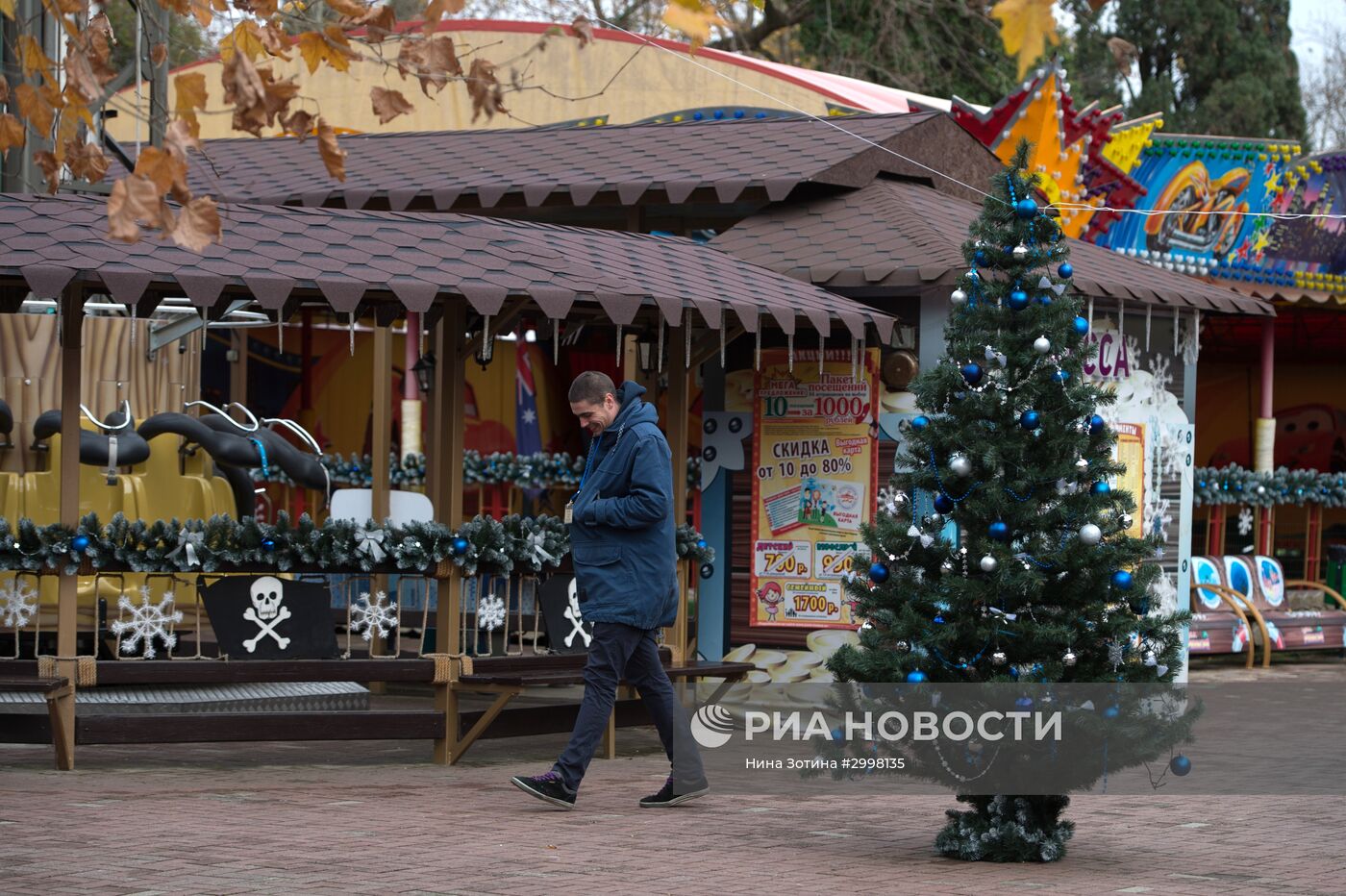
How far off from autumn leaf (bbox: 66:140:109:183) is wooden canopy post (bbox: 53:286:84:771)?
240cm

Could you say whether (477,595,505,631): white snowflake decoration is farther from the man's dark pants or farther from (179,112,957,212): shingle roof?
(179,112,957,212): shingle roof

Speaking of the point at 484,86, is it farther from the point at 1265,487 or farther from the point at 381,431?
the point at 1265,487

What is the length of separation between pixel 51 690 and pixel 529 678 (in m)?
2.22

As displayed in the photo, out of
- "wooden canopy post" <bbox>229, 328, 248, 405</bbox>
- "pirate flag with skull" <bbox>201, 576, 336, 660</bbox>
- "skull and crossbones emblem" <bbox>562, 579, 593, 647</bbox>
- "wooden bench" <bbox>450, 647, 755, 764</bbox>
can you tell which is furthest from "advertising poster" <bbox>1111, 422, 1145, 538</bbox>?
"wooden canopy post" <bbox>229, 328, 248, 405</bbox>

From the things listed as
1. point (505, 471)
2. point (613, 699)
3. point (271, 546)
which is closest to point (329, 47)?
point (613, 699)

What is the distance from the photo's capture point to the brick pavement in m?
6.64

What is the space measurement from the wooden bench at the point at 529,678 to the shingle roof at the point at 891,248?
2.65m

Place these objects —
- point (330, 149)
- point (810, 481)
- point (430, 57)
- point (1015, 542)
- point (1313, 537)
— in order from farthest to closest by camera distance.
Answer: point (1313, 537)
point (810, 481)
point (1015, 542)
point (430, 57)
point (330, 149)

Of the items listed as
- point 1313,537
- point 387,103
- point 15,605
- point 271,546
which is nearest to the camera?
point 387,103

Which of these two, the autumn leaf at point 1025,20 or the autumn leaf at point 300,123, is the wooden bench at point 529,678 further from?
the autumn leaf at point 1025,20

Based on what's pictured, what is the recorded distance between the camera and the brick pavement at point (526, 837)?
21.8ft

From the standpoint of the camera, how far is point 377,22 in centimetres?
614

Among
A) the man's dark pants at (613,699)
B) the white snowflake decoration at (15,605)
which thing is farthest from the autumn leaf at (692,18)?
the white snowflake decoration at (15,605)

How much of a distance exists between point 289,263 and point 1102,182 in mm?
8730
